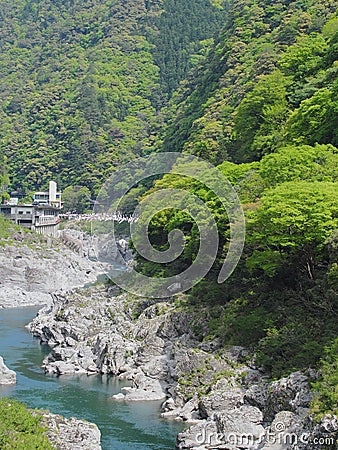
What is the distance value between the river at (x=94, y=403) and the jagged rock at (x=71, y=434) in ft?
12.0

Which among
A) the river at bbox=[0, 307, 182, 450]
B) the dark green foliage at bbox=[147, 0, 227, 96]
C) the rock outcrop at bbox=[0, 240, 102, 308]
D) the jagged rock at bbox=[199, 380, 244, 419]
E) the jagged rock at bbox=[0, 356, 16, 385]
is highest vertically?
the dark green foliage at bbox=[147, 0, 227, 96]

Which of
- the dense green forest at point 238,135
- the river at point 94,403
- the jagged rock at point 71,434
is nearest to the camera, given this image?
the jagged rock at point 71,434

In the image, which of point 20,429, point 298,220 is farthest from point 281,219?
point 20,429

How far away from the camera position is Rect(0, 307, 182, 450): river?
1031 inches

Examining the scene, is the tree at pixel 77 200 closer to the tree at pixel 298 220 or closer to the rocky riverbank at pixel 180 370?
the rocky riverbank at pixel 180 370

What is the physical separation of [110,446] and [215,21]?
15091 centimetres

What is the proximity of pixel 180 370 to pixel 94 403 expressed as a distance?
12.1 ft

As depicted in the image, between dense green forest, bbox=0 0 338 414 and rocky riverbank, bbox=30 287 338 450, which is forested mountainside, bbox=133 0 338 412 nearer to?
dense green forest, bbox=0 0 338 414

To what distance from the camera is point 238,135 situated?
5316cm

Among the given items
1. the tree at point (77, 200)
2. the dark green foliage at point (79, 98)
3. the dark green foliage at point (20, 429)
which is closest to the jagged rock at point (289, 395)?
the dark green foliage at point (20, 429)

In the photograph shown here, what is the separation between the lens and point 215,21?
166625mm

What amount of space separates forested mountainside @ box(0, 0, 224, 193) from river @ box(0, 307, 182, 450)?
82.4 m

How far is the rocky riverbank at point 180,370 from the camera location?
24.1 metres

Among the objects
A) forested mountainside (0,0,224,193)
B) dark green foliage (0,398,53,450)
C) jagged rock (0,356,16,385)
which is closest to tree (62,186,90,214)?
forested mountainside (0,0,224,193)
